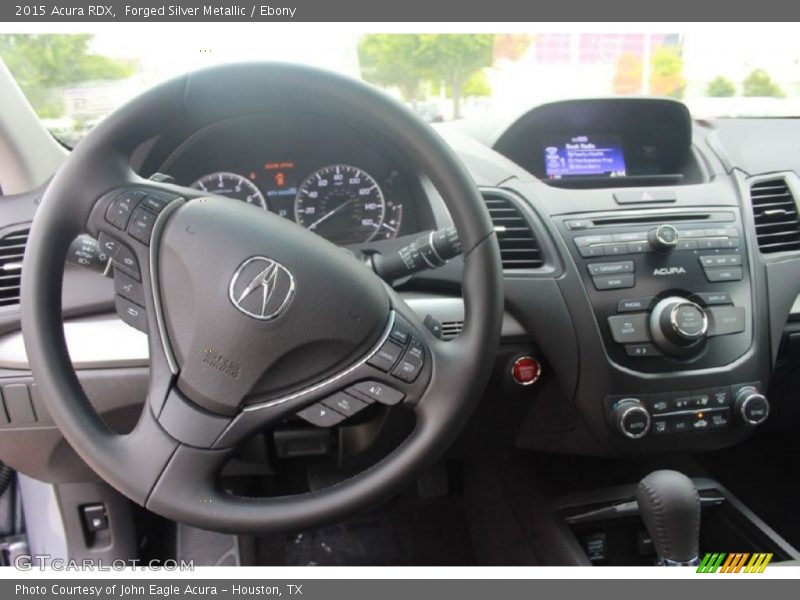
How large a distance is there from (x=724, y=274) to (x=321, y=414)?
0.97 metres

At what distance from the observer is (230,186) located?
151cm

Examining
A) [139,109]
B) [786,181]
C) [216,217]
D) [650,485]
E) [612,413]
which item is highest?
[139,109]

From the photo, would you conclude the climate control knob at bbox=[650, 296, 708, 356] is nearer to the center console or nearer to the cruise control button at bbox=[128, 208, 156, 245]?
the center console

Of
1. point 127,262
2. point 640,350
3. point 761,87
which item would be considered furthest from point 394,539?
point 761,87

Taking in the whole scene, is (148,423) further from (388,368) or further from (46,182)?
(46,182)

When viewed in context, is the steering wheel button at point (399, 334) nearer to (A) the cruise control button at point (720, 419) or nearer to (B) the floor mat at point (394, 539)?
(A) the cruise control button at point (720, 419)

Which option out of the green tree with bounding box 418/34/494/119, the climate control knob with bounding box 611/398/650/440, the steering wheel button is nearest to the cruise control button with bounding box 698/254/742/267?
the climate control knob with bounding box 611/398/650/440

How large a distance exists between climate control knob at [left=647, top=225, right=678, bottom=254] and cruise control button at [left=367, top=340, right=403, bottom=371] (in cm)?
71

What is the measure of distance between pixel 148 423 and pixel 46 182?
0.69 meters

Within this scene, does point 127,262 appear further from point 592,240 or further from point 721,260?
point 721,260

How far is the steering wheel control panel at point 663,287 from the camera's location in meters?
1.41

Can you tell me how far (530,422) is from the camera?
5.07 feet

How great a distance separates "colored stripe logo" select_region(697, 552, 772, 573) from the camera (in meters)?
1.44

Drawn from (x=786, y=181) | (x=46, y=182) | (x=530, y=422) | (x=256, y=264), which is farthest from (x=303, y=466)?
(x=786, y=181)
